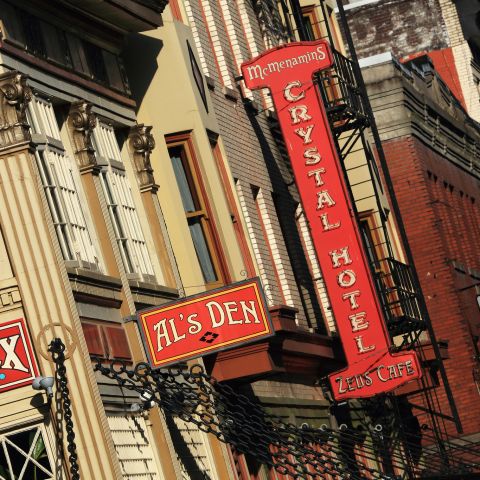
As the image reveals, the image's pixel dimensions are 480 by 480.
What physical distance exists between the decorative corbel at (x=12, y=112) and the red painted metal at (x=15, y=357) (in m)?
1.83

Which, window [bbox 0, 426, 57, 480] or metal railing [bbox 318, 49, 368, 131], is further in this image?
metal railing [bbox 318, 49, 368, 131]

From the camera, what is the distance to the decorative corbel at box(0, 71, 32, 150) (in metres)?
16.7

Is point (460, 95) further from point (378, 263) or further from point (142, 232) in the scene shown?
point (142, 232)

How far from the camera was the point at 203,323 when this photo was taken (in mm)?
18297

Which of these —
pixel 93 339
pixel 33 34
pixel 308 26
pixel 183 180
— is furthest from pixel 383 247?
pixel 93 339

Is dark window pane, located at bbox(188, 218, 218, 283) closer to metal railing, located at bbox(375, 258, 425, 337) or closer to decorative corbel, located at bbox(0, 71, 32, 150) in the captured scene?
metal railing, located at bbox(375, 258, 425, 337)

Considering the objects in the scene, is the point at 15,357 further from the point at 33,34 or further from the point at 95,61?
the point at 95,61

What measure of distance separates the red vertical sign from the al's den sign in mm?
8369

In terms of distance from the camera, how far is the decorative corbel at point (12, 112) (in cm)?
1673

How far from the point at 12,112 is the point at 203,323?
10.6ft

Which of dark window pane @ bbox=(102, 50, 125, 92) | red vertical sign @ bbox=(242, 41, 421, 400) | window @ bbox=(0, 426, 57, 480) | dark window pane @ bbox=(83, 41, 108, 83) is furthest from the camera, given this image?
red vertical sign @ bbox=(242, 41, 421, 400)

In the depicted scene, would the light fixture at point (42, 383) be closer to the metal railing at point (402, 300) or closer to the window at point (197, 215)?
the window at point (197, 215)

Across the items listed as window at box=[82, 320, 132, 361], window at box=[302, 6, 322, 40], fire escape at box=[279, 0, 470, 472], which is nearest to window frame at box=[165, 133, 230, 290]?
fire escape at box=[279, 0, 470, 472]

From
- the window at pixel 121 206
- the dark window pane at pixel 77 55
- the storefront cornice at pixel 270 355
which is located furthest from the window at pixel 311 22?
the dark window pane at pixel 77 55
